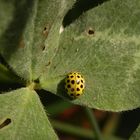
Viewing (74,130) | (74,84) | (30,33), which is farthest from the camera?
(74,130)

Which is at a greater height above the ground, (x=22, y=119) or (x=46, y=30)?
(x=46, y=30)

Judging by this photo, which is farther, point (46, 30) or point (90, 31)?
point (90, 31)

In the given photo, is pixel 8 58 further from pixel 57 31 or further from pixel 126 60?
pixel 126 60

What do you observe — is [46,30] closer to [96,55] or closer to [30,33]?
[30,33]

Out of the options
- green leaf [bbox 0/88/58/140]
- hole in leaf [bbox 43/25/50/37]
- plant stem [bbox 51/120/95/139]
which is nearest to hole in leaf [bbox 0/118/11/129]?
green leaf [bbox 0/88/58/140]


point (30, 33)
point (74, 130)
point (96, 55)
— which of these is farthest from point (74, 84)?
point (74, 130)
